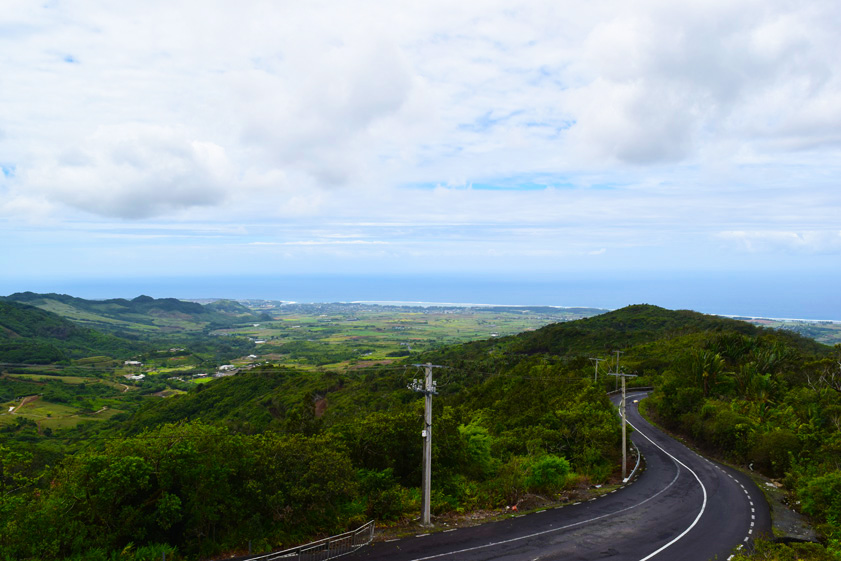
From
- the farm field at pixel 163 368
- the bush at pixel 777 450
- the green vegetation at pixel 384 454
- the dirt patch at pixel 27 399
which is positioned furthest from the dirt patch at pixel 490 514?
the dirt patch at pixel 27 399

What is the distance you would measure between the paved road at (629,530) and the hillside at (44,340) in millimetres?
144373

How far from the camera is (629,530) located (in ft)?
65.1

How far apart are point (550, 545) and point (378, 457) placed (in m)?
7.91

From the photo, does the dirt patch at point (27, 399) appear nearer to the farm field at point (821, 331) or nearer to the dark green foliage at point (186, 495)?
the dark green foliage at point (186, 495)

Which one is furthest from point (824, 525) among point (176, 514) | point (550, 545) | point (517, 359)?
point (517, 359)

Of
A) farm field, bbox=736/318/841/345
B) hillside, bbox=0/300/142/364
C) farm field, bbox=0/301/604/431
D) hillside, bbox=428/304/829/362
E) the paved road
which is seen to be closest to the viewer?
the paved road

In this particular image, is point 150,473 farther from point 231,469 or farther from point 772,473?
point 772,473

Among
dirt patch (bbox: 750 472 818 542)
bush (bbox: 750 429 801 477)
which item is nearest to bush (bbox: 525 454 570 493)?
dirt patch (bbox: 750 472 818 542)

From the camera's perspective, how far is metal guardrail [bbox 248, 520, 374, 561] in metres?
15.4

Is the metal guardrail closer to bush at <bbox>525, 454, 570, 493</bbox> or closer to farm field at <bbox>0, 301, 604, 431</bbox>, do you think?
bush at <bbox>525, 454, 570, 493</bbox>

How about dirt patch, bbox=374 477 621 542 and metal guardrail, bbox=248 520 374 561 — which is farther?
dirt patch, bbox=374 477 621 542

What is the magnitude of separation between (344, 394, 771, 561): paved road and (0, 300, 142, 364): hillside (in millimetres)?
144373

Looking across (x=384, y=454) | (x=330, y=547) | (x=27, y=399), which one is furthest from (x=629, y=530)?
(x=27, y=399)

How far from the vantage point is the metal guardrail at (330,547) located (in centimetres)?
1545
